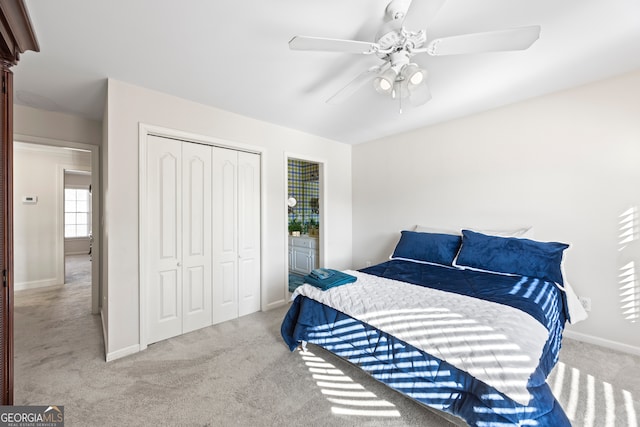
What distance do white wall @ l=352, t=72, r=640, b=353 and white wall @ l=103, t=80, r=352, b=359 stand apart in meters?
1.81

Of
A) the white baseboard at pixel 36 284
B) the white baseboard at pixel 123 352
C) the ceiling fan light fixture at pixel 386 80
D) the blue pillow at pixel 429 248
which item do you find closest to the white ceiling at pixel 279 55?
the ceiling fan light fixture at pixel 386 80

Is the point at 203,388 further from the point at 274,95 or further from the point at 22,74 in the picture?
the point at 22,74

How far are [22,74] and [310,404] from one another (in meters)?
3.57

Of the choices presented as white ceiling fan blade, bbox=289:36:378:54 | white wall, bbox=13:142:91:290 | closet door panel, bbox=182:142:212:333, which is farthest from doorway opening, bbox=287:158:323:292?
white wall, bbox=13:142:91:290

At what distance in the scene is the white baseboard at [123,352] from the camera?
2287mm

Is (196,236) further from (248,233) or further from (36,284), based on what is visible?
(36,284)

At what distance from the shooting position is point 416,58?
2.07 metres

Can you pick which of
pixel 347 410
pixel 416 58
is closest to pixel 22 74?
pixel 416 58

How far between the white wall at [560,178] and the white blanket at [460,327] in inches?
63.6

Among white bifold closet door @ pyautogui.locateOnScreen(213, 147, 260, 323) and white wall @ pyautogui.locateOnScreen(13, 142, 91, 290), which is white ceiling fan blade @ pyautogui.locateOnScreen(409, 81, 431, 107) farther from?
white wall @ pyautogui.locateOnScreen(13, 142, 91, 290)

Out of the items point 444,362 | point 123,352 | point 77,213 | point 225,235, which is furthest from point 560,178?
point 77,213

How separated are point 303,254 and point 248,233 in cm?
189

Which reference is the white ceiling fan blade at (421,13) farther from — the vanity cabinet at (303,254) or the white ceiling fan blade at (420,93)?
the vanity cabinet at (303,254)

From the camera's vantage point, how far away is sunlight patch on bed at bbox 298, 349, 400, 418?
Result: 1.71m
